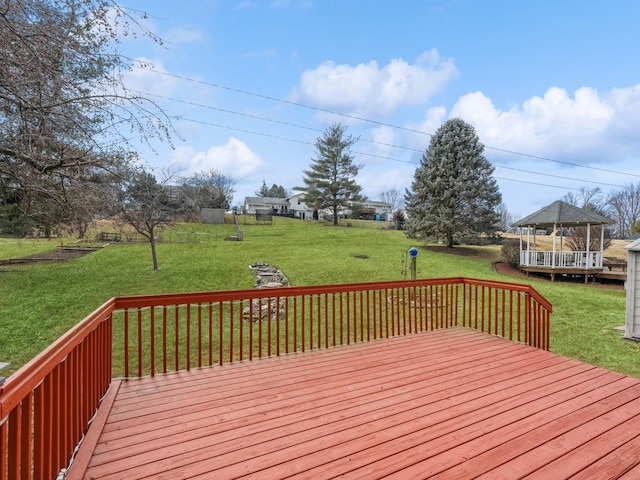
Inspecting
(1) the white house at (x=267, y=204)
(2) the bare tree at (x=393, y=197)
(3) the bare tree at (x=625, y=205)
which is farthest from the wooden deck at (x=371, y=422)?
(2) the bare tree at (x=393, y=197)

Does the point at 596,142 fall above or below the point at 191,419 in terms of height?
above

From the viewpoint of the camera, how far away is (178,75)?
8.47 meters

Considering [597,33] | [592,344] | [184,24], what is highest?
[597,33]

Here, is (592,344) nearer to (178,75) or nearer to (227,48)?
(227,48)

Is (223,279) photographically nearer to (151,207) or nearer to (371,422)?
(151,207)

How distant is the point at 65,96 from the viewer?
3473mm

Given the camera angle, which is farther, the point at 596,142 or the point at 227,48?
the point at 596,142

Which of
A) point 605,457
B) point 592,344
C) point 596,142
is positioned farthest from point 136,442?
point 596,142

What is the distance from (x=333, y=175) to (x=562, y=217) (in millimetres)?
17882

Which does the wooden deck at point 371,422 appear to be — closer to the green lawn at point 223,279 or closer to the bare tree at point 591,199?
the green lawn at point 223,279

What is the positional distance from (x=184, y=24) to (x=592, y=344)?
7.57m

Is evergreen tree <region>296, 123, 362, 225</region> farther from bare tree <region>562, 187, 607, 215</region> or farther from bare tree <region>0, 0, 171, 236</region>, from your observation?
bare tree <region>562, 187, 607, 215</region>

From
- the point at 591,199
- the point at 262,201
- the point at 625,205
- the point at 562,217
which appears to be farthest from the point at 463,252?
the point at 262,201

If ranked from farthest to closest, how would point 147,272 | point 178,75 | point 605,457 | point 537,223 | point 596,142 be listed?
point 596,142
point 537,223
point 147,272
point 178,75
point 605,457
